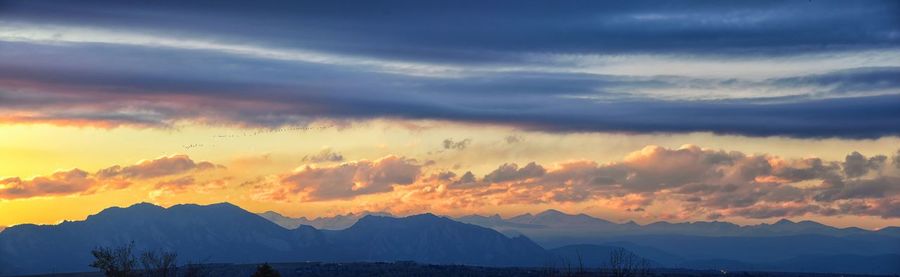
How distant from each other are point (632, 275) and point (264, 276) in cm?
5954

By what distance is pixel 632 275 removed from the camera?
200 metres

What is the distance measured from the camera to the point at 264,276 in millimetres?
190000
